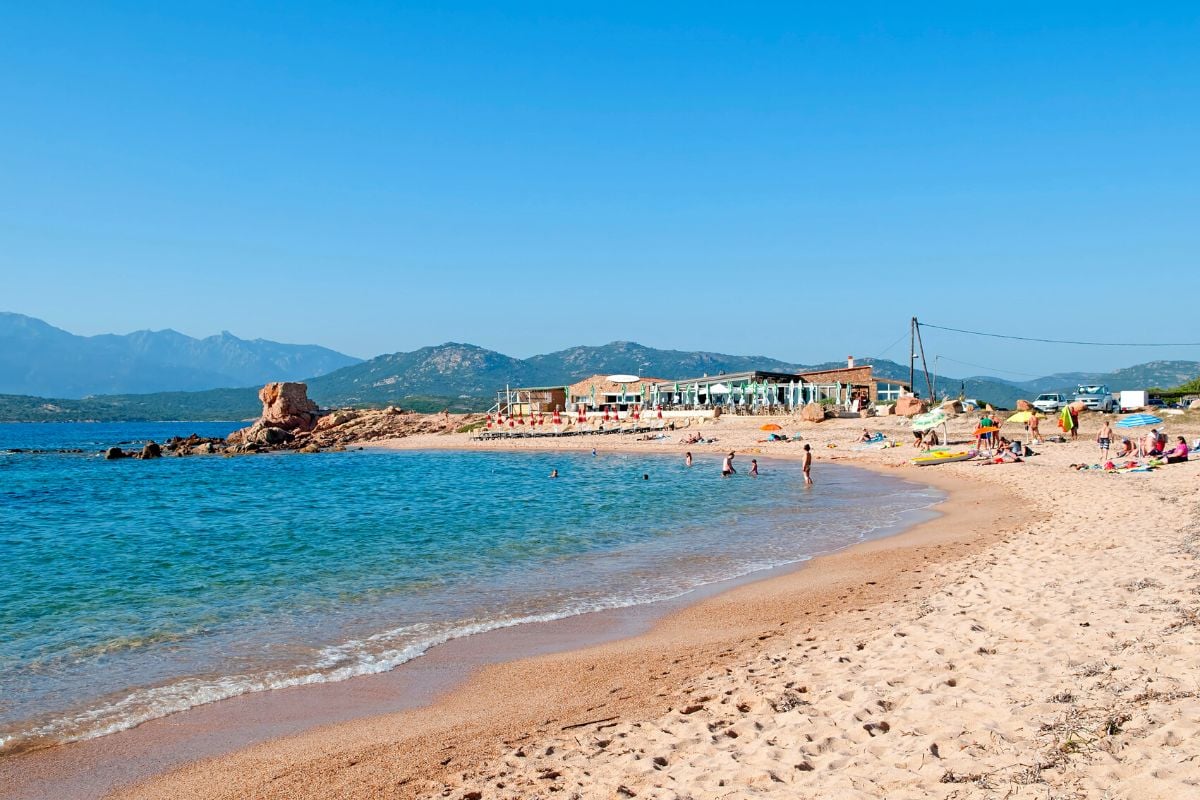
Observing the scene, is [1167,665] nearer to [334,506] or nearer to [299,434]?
[334,506]

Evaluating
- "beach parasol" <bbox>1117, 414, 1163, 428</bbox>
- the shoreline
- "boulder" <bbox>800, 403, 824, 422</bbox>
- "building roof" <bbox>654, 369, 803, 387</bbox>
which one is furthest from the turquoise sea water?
"building roof" <bbox>654, 369, 803, 387</bbox>

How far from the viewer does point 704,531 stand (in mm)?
18500

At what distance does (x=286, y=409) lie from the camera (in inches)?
2862

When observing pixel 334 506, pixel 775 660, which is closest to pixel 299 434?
pixel 334 506

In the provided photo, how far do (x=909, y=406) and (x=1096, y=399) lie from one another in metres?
10.5

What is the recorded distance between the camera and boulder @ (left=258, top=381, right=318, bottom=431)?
236ft

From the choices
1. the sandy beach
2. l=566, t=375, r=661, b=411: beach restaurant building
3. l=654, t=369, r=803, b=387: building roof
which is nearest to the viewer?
the sandy beach

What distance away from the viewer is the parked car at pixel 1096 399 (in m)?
44.8

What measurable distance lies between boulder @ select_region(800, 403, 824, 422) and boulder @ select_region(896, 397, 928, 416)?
4904 mm

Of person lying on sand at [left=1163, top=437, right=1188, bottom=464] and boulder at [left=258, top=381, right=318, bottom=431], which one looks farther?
boulder at [left=258, top=381, right=318, bottom=431]

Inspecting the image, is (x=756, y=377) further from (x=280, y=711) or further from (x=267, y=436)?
(x=280, y=711)

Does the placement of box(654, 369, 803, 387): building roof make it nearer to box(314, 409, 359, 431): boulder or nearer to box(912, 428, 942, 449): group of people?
box(912, 428, 942, 449): group of people

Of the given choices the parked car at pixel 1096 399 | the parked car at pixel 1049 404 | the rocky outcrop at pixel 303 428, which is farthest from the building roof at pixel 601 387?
the parked car at pixel 1096 399

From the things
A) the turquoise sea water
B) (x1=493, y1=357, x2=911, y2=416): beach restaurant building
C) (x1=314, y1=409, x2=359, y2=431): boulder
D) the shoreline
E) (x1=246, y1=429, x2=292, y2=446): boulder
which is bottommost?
the turquoise sea water
